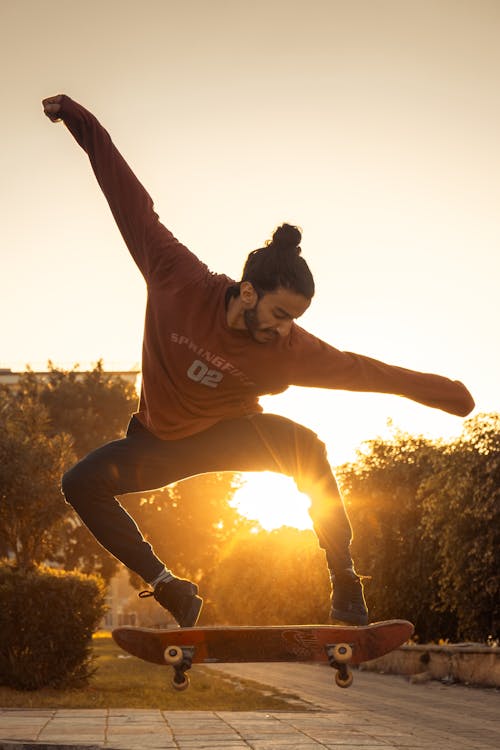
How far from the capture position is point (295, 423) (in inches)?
205

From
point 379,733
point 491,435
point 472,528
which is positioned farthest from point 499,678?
point 379,733

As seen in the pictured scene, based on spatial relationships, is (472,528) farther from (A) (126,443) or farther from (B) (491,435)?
(A) (126,443)

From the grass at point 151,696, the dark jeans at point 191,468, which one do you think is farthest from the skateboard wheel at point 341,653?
the grass at point 151,696

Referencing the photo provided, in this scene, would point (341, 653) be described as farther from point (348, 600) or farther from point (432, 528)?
point (432, 528)

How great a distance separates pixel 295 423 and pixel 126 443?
100 centimetres

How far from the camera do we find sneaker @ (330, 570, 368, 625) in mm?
5223

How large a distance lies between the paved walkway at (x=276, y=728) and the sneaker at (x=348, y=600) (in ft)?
17.0

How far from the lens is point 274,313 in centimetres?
466

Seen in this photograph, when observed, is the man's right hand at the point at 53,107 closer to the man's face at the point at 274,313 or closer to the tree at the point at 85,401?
the man's face at the point at 274,313

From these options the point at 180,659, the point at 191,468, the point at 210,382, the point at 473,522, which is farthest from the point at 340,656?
the point at 473,522

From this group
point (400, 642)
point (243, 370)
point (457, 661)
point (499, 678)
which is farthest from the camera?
point (457, 661)

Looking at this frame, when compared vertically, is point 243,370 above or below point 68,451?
below

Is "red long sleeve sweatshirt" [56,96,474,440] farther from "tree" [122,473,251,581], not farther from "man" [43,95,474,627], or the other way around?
"tree" [122,473,251,581]

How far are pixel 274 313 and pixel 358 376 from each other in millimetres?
608
